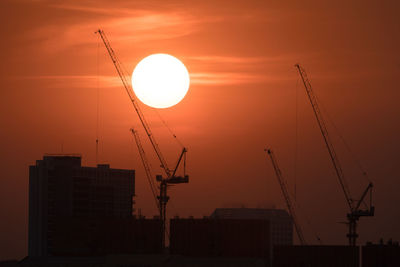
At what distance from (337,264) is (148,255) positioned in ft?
121

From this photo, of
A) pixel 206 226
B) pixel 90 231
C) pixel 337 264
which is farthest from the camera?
pixel 90 231

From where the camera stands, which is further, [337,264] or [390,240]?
[390,240]

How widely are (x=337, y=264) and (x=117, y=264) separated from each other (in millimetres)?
41407

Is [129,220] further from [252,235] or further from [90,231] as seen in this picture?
[252,235]

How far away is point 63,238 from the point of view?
643 feet

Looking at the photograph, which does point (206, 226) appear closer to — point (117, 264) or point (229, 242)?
point (229, 242)

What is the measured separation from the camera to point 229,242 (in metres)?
181

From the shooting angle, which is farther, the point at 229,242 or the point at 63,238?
the point at 63,238

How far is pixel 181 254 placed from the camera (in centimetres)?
18188

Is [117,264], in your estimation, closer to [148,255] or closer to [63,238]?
[148,255]

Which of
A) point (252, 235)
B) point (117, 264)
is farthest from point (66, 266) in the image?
point (252, 235)

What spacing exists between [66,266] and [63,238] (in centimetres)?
2288

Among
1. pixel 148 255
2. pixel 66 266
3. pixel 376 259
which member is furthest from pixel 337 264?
pixel 66 266

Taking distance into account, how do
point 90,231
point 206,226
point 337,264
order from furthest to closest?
point 90,231
point 206,226
point 337,264
